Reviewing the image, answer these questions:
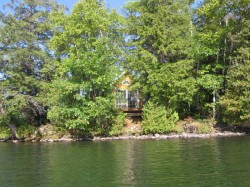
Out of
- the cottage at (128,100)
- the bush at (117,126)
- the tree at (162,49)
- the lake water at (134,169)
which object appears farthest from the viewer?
the cottage at (128,100)

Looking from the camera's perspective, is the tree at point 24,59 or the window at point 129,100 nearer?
the tree at point 24,59

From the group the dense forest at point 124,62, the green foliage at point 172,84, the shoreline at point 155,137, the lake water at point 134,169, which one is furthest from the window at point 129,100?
the lake water at point 134,169

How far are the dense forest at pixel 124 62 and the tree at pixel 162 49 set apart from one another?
0.10m

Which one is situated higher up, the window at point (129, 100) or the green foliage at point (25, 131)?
the window at point (129, 100)

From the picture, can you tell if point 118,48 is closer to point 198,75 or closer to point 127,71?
point 127,71

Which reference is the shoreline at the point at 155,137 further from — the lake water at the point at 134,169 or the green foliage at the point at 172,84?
the lake water at the point at 134,169

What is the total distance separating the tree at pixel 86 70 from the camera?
3300 cm

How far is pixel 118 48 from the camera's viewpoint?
35969 millimetres

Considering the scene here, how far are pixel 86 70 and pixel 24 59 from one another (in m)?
7.94

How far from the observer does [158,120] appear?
33.8m

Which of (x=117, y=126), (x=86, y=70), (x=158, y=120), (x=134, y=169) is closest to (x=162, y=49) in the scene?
(x=158, y=120)

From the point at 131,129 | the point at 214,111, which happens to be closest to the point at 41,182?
the point at 131,129

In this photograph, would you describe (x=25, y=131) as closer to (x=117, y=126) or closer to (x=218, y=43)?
(x=117, y=126)

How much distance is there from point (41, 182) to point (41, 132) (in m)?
23.9
